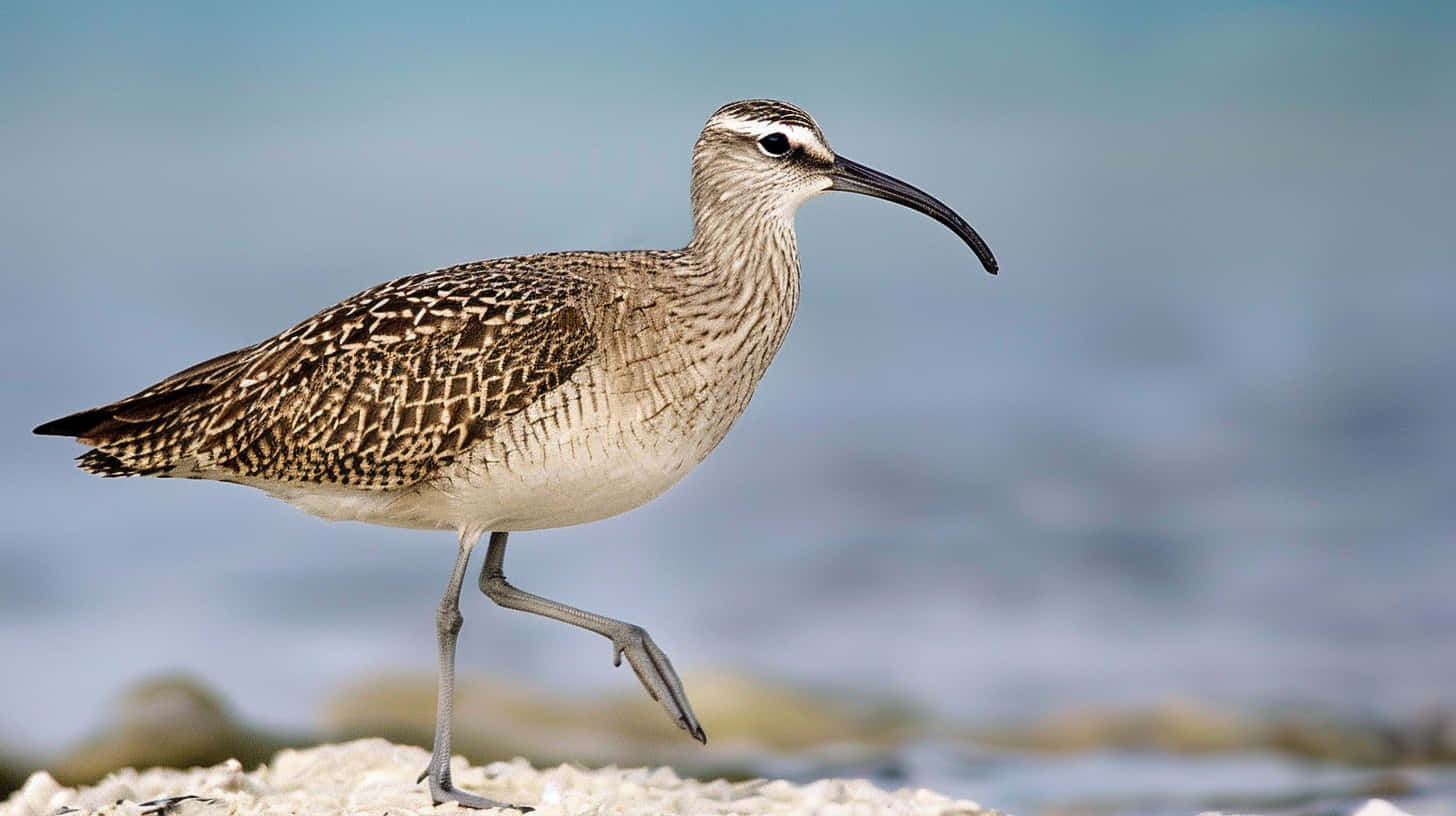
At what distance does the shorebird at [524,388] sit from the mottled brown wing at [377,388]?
0.01 meters

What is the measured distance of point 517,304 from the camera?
938 cm

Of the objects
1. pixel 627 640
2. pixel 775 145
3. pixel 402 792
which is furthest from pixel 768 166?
pixel 402 792

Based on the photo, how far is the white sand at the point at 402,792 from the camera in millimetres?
9555

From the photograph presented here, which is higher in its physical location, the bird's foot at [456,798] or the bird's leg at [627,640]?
the bird's leg at [627,640]

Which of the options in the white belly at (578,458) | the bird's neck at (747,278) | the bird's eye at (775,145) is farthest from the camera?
the bird's eye at (775,145)

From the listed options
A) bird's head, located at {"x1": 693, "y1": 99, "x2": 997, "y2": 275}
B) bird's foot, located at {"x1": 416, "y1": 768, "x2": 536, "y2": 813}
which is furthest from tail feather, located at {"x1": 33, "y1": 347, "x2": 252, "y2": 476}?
bird's head, located at {"x1": 693, "y1": 99, "x2": 997, "y2": 275}

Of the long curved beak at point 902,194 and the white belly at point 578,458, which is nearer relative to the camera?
the white belly at point 578,458

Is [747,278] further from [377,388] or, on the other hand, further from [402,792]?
[402,792]

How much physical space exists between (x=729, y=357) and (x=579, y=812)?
7.28 feet

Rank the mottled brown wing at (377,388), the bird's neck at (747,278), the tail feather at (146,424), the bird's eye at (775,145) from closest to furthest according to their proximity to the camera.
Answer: the mottled brown wing at (377,388)
the bird's neck at (747,278)
the bird's eye at (775,145)
the tail feather at (146,424)

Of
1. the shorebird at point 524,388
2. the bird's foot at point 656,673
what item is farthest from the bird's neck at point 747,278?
the bird's foot at point 656,673

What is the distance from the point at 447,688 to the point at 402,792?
62cm

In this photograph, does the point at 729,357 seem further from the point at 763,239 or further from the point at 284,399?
the point at 284,399

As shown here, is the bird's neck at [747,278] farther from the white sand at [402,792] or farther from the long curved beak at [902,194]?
the white sand at [402,792]
